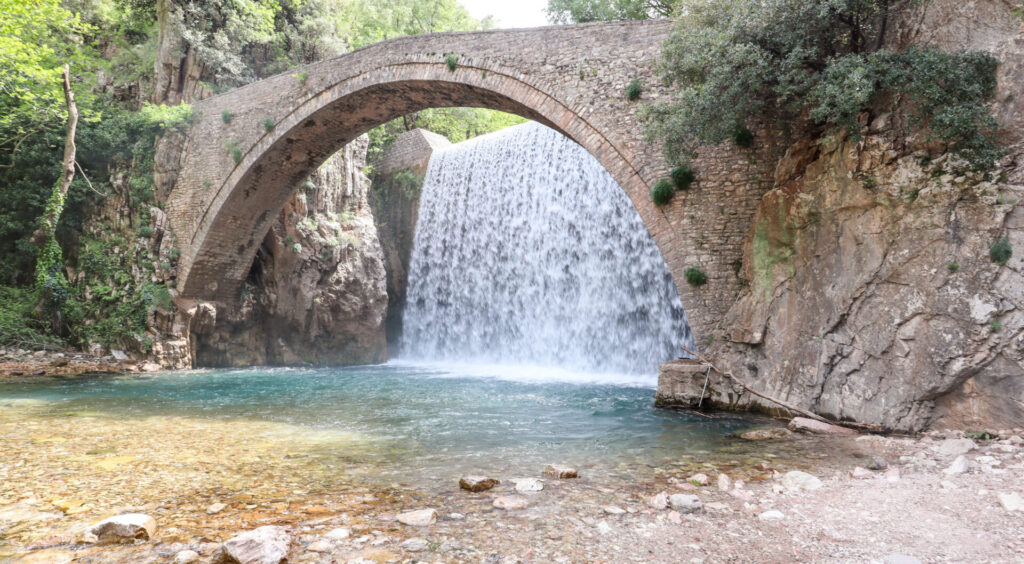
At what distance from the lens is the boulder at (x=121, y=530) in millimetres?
2541

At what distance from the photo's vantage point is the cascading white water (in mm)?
11133

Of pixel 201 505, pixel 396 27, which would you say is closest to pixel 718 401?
pixel 201 505

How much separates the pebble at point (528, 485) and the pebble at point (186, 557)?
1737 millimetres

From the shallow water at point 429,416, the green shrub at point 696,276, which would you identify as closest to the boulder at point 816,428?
the shallow water at point 429,416

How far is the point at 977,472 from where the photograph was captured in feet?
11.5

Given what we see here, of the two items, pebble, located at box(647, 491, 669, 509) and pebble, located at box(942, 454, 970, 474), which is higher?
pebble, located at box(942, 454, 970, 474)

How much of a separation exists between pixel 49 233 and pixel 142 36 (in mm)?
7167

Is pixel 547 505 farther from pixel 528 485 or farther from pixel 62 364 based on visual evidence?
pixel 62 364

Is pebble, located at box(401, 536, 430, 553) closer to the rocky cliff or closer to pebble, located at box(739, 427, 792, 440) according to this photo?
pebble, located at box(739, 427, 792, 440)

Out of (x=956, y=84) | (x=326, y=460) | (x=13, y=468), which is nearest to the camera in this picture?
(x=13, y=468)

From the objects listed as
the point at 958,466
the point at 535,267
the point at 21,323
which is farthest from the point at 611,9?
the point at 21,323

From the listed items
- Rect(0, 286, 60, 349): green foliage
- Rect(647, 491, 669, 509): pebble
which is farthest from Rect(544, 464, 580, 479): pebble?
Rect(0, 286, 60, 349): green foliage

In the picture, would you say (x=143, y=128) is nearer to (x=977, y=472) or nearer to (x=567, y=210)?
(x=567, y=210)

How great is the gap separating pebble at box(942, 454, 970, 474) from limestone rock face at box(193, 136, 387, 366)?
43.2 ft
